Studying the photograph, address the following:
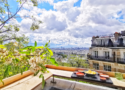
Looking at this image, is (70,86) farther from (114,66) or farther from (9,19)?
(114,66)

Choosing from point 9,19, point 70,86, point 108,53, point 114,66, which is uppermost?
point 9,19

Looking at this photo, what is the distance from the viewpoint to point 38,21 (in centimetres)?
423

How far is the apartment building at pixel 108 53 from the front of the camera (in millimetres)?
10460

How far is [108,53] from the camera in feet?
37.3

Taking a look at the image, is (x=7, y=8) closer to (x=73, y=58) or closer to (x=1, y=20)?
(x=1, y=20)

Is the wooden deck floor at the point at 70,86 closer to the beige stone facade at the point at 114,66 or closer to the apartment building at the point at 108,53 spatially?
the apartment building at the point at 108,53

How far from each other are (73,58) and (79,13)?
5.44m

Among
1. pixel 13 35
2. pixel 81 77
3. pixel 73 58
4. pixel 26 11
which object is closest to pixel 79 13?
pixel 73 58

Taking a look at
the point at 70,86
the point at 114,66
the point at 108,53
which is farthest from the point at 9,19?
the point at 114,66

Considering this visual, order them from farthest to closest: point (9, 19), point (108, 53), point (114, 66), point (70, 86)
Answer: point (108, 53) → point (114, 66) → point (9, 19) → point (70, 86)

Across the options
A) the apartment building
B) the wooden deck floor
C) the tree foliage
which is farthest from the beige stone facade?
the tree foliage

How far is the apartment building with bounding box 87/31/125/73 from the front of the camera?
10460 mm

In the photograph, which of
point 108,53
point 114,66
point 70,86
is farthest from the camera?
point 108,53

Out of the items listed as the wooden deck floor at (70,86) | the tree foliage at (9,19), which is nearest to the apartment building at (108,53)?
the wooden deck floor at (70,86)
